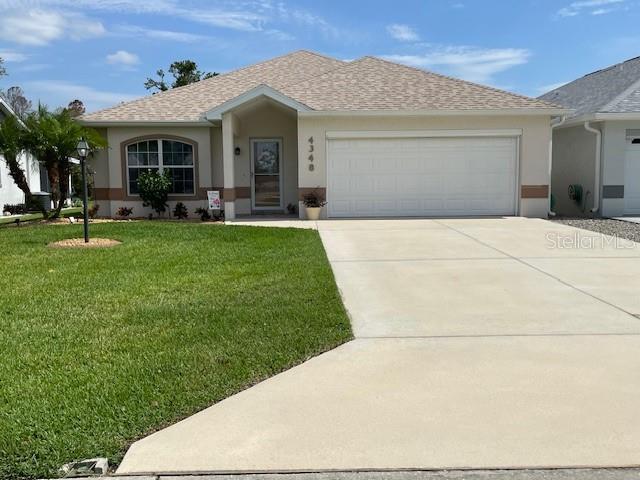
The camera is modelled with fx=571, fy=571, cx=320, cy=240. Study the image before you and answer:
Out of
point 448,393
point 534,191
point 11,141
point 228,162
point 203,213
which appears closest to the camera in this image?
point 448,393

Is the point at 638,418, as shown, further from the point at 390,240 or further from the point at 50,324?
the point at 390,240

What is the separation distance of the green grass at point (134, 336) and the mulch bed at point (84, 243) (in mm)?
916

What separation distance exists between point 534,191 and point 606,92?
5.25 metres

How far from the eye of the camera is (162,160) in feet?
60.4

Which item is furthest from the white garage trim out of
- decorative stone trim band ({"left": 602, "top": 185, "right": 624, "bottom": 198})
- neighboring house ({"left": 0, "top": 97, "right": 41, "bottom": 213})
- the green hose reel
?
neighboring house ({"left": 0, "top": 97, "right": 41, "bottom": 213})

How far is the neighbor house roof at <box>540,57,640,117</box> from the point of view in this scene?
17359mm

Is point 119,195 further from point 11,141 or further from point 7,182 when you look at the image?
point 7,182

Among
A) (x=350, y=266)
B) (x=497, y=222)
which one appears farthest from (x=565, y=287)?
(x=497, y=222)

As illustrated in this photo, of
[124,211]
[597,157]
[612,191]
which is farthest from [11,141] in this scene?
[612,191]

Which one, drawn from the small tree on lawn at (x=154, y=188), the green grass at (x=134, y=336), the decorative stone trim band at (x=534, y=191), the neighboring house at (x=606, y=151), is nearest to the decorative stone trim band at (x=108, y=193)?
Answer: the small tree on lawn at (x=154, y=188)

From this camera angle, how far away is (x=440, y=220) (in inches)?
637

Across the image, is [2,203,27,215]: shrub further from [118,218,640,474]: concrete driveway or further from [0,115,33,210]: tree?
[118,218,640,474]: concrete driveway

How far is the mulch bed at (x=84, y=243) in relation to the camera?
1122 centimetres

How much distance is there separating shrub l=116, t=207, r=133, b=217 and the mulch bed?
20.9 feet
